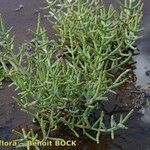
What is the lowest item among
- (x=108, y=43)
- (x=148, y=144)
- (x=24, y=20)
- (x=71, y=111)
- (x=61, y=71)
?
(x=148, y=144)

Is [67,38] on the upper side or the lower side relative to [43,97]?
upper

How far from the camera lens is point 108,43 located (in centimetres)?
177

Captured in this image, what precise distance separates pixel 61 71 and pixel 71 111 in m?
0.15

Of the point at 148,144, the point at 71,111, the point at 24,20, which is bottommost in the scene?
the point at 148,144

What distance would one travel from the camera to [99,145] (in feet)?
5.03

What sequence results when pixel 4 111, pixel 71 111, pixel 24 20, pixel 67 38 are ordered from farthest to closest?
pixel 24 20 → pixel 67 38 → pixel 4 111 → pixel 71 111

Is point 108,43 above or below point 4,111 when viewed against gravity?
above

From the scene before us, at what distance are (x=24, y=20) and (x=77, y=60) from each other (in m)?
0.65

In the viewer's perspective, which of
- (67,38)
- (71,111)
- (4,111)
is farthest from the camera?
(67,38)

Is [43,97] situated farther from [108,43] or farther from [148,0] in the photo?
[148,0]

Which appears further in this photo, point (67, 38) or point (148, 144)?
point (67, 38)

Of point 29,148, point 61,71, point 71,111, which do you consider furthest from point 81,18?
point 29,148

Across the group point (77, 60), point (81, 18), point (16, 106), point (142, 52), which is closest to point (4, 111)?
point (16, 106)

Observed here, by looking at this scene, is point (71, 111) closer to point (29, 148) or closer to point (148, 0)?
point (29, 148)
